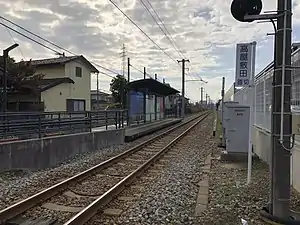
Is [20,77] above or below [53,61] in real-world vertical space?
below

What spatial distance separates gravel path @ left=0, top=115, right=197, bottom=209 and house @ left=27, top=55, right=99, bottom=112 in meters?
17.8

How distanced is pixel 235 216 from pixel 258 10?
3.04m

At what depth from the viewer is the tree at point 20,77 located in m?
25.2

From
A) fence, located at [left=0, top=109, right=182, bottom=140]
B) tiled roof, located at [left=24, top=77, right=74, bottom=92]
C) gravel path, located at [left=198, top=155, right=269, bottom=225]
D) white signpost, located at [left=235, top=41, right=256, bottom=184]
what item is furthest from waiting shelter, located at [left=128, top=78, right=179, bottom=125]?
white signpost, located at [left=235, top=41, right=256, bottom=184]

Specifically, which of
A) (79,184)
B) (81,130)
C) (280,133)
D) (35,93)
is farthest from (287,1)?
(35,93)

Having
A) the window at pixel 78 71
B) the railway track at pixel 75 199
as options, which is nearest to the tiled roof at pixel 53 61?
the window at pixel 78 71

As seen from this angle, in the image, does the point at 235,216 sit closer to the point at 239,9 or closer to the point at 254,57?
the point at 239,9

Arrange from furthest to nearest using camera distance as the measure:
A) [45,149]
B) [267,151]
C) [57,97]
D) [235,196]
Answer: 1. [57,97]
2. [45,149]
3. [267,151]
4. [235,196]

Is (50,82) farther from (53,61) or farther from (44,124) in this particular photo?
(44,124)

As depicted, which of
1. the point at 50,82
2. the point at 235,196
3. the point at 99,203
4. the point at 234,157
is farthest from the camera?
the point at 50,82

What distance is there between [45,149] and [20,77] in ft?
56.0

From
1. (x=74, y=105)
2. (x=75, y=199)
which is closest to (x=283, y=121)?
(x=75, y=199)

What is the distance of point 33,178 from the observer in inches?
329

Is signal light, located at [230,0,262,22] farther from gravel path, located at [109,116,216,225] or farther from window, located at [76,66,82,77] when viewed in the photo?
window, located at [76,66,82,77]
